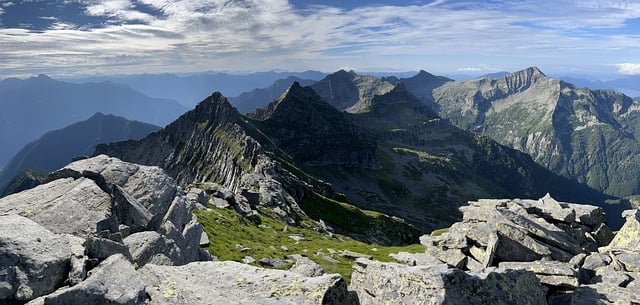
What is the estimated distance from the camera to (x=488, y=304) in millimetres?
18234

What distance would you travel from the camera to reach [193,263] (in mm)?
22172

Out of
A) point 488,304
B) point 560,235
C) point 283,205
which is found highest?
point 488,304

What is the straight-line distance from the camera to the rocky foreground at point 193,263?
55.7 ft

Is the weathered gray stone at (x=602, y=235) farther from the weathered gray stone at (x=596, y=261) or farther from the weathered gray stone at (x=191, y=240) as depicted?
the weathered gray stone at (x=191, y=240)

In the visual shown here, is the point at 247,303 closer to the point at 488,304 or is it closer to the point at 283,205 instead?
the point at 488,304

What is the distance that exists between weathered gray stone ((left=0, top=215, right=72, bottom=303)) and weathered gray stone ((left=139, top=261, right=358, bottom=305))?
344 cm

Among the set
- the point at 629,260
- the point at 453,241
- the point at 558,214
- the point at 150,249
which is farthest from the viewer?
the point at 558,214

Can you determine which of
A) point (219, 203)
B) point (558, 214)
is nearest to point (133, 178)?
point (558, 214)

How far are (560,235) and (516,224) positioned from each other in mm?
4271

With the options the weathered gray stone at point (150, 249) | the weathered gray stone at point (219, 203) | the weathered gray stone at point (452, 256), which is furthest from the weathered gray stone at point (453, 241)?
the weathered gray stone at point (219, 203)

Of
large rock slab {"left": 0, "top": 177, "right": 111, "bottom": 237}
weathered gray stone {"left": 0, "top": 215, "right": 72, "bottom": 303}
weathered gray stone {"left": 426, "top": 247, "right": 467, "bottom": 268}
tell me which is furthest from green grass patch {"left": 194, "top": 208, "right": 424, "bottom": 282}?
weathered gray stone {"left": 0, "top": 215, "right": 72, "bottom": 303}

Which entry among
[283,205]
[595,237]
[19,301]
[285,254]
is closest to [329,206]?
[283,205]

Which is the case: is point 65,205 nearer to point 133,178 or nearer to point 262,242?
point 133,178

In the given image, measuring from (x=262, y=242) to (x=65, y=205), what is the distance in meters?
46.4
